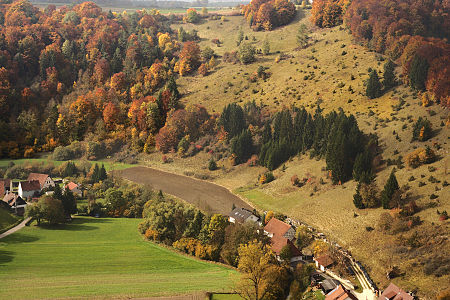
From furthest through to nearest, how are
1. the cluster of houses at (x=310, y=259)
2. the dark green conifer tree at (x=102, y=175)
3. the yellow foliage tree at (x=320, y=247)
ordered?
the dark green conifer tree at (x=102, y=175) → the yellow foliage tree at (x=320, y=247) → the cluster of houses at (x=310, y=259)

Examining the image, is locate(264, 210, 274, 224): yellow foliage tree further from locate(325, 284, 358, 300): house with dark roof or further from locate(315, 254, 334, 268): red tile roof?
locate(325, 284, 358, 300): house with dark roof

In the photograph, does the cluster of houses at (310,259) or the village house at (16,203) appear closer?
the cluster of houses at (310,259)

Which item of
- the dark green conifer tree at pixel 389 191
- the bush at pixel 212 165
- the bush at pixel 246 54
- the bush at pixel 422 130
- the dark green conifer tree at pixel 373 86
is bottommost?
the bush at pixel 212 165

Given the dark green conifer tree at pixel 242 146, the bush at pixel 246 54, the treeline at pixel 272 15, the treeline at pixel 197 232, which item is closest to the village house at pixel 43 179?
the treeline at pixel 197 232

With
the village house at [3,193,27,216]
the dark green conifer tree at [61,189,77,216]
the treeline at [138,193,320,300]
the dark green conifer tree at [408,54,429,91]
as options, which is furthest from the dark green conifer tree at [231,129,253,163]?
the village house at [3,193,27,216]

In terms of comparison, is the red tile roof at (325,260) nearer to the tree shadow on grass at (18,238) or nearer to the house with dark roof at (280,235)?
the house with dark roof at (280,235)

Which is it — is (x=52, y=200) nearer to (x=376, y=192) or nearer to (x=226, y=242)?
(x=226, y=242)
